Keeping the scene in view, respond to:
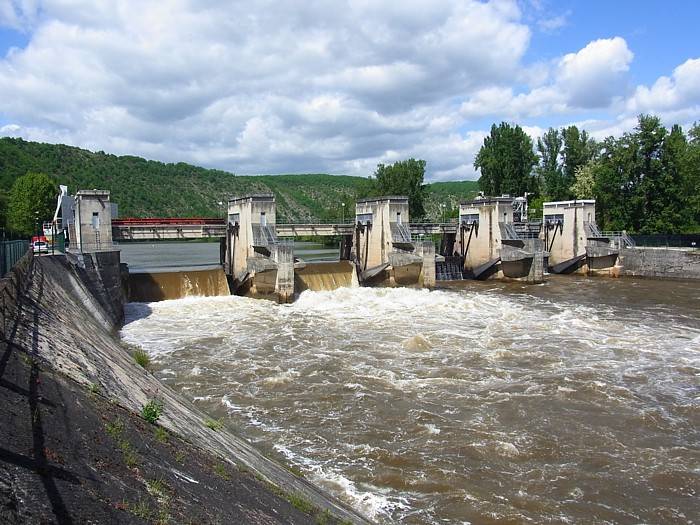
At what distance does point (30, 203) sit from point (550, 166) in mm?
61905

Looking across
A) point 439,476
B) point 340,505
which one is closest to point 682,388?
point 439,476

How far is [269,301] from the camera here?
91.5 ft

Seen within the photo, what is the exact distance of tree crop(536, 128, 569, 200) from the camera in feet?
217

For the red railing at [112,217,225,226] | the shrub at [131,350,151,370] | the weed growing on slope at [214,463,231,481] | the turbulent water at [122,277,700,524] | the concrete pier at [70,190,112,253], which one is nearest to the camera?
the weed growing on slope at [214,463,231,481]

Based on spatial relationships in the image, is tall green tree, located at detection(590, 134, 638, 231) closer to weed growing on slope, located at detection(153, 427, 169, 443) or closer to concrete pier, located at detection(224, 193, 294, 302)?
concrete pier, located at detection(224, 193, 294, 302)

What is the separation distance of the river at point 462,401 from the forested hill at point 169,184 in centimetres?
5097

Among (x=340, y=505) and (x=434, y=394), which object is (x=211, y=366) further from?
(x=340, y=505)

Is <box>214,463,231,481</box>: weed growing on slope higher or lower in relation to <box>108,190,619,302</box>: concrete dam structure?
lower

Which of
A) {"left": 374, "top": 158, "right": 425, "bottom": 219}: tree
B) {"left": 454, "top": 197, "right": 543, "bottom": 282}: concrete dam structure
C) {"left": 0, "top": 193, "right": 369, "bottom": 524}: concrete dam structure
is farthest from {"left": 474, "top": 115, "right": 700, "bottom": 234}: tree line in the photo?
{"left": 0, "top": 193, "right": 369, "bottom": 524}: concrete dam structure

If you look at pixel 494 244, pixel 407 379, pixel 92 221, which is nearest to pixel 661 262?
pixel 494 244

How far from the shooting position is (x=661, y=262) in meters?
38.1

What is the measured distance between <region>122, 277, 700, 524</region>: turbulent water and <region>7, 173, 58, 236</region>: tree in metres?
40.1

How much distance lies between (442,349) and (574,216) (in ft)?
90.5

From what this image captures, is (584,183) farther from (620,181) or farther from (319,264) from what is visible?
(319,264)
